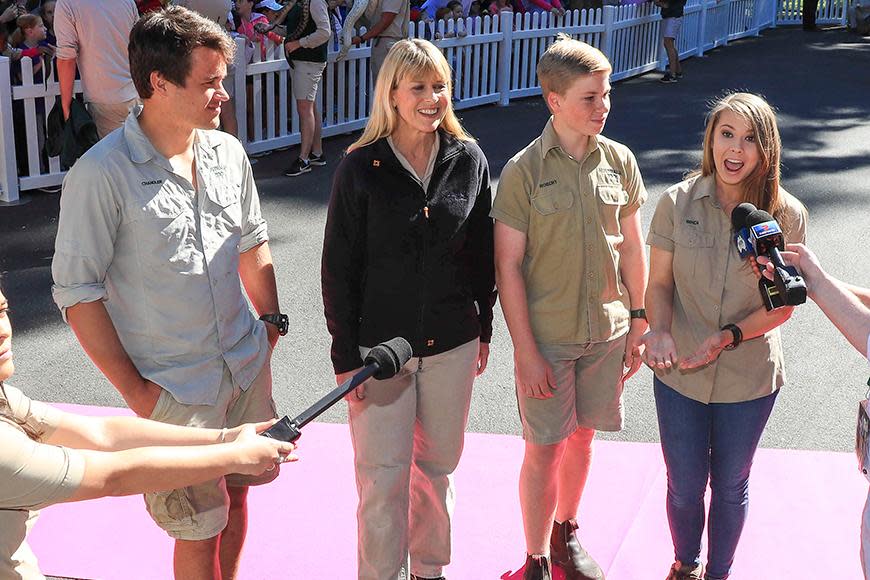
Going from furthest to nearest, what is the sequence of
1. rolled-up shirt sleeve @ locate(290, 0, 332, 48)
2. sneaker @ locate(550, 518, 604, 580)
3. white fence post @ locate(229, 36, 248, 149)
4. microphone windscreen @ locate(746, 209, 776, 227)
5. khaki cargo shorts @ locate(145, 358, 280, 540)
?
white fence post @ locate(229, 36, 248, 149) → rolled-up shirt sleeve @ locate(290, 0, 332, 48) → sneaker @ locate(550, 518, 604, 580) → khaki cargo shorts @ locate(145, 358, 280, 540) → microphone windscreen @ locate(746, 209, 776, 227)

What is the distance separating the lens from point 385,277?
3.56 metres

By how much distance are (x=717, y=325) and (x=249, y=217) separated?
1.68 meters

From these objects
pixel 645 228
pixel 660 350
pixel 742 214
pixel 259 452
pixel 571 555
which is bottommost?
pixel 571 555

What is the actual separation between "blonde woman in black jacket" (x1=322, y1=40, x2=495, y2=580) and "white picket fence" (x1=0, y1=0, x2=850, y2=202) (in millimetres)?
6548

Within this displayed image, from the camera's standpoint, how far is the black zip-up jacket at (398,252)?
3.51 metres

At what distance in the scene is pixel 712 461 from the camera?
12.4ft

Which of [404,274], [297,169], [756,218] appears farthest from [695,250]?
[297,169]

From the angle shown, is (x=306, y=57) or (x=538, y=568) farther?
(x=306, y=57)

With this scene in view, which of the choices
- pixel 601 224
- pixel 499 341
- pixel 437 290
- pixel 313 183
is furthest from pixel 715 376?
pixel 313 183

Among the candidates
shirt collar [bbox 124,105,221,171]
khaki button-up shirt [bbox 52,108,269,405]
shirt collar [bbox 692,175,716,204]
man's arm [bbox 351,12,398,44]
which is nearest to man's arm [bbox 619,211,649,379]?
shirt collar [bbox 692,175,716,204]

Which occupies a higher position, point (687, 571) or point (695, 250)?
point (695, 250)

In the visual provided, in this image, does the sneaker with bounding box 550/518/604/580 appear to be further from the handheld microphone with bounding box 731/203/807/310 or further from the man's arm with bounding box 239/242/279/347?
the handheld microphone with bounding box 731/203/807/310

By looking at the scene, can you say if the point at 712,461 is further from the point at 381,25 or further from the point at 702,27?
the point at 702,27

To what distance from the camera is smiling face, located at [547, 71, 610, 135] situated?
12.1 ft
